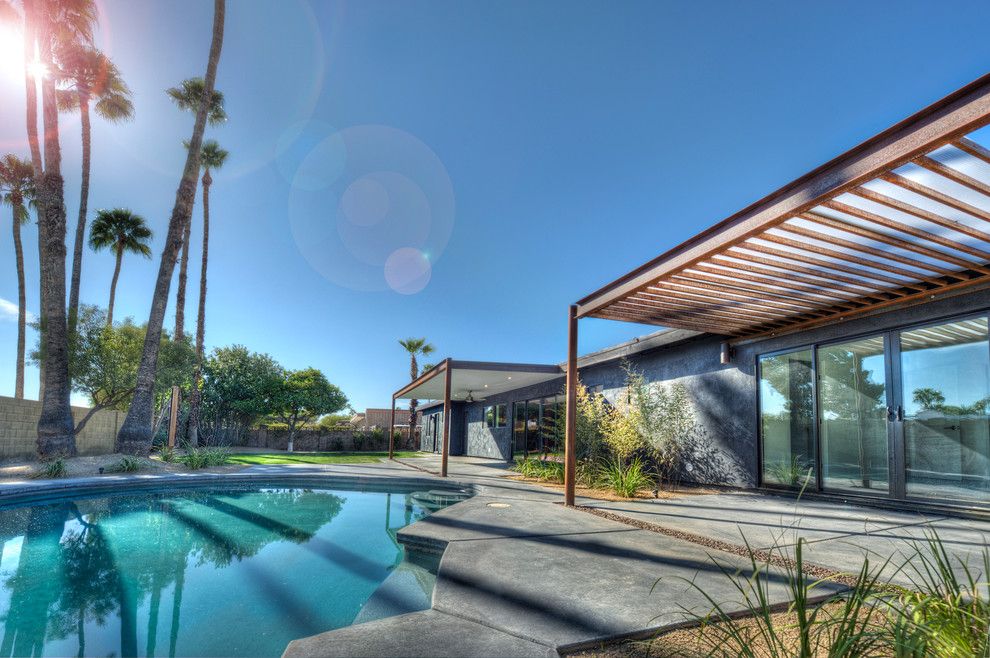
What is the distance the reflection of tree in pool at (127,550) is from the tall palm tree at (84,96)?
8.56 metres

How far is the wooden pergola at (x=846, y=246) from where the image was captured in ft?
9.96

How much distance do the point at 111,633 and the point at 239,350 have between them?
23.4 metres

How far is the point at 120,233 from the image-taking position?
59.5 ft

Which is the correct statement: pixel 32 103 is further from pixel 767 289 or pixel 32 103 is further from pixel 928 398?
pixel 928 398

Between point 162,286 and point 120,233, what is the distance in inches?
333

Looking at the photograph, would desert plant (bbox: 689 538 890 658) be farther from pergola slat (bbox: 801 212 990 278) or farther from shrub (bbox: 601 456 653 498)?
shrub (bbox: 601 456 653 498)

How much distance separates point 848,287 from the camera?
573 cm

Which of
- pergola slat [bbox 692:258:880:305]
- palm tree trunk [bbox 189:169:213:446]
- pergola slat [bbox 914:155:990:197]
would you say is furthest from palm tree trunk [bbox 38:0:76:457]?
pergola slat [bbox 914:155:990:197]

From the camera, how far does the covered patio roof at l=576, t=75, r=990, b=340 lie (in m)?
3.02

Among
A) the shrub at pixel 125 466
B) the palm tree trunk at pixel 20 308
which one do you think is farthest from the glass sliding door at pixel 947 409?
the palm tree trunk at pixel 20 308

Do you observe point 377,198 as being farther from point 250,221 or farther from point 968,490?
point 968,490

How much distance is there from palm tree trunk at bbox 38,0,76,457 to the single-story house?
11161 millimetres

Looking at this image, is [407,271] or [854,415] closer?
[854,415]

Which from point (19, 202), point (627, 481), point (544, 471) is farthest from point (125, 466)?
point (19, 202)
